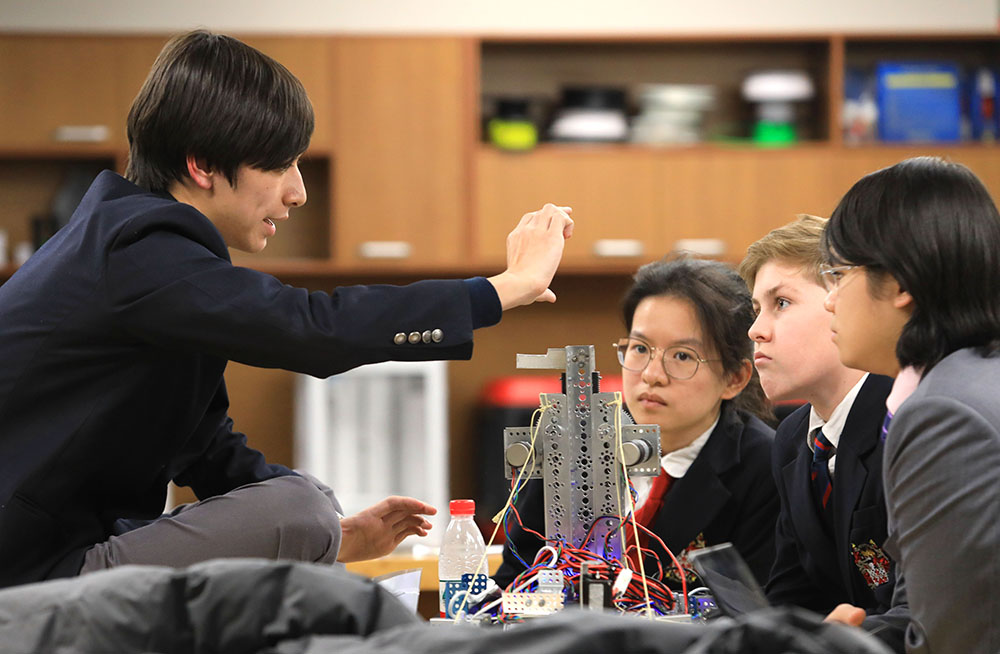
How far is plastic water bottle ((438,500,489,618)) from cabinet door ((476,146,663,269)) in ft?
8.16

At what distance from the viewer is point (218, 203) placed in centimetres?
158

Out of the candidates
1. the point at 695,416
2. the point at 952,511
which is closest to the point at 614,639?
the point at 952,511

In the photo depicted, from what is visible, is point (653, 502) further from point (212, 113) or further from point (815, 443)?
point (212, 113)

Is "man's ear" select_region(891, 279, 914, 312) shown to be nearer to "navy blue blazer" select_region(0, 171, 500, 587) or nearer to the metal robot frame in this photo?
the metal robot frame

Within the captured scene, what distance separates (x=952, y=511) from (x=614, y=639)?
474 millimetres

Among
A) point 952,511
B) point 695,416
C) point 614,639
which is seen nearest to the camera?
point 614,639

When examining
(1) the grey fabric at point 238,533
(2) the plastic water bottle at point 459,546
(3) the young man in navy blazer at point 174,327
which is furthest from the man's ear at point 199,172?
(2) the plastic water bottle at point 459,546

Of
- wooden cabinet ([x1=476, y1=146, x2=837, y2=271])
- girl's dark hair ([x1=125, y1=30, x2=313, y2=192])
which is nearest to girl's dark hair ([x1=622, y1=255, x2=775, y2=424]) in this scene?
girl's dark hair ([x1=125, y1=30, x2=313, y2=192])

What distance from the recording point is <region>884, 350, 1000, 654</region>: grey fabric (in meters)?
1.06

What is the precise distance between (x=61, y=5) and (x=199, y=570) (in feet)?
12.7

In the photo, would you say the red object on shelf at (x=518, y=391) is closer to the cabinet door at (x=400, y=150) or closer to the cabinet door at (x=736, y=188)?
the cabinet door at (x=400, y=150)

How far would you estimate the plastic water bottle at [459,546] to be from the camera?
5.27 feet

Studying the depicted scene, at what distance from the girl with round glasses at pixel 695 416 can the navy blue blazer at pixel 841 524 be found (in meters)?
0.12

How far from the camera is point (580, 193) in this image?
411 cm
